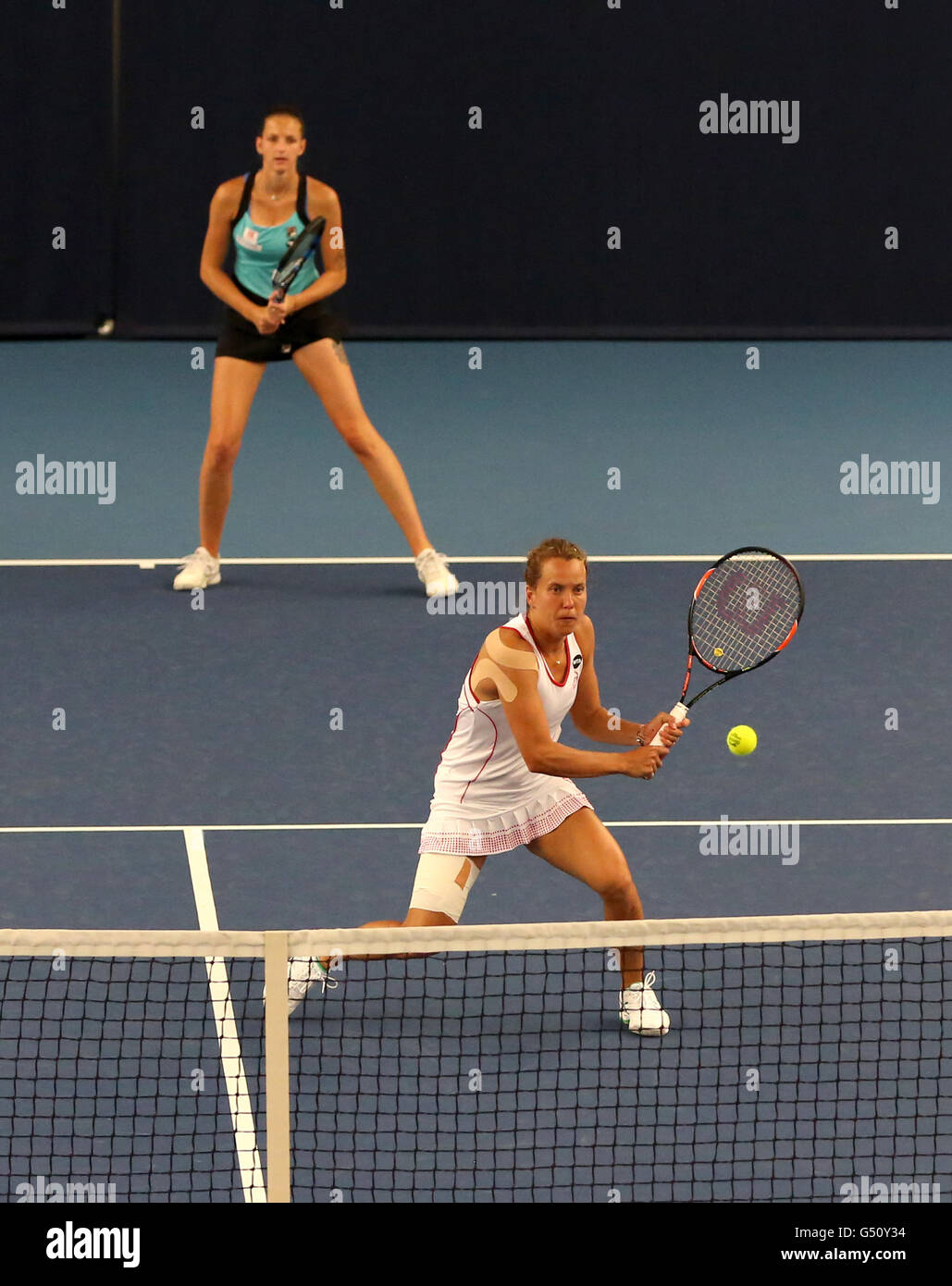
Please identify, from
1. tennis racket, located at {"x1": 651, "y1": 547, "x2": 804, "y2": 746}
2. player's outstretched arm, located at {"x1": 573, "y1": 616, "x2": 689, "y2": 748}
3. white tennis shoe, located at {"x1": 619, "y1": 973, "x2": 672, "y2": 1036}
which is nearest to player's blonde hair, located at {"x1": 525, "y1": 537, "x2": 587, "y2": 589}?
player's outstretched arm, located at {"x1": 573, "y1": 616, "x2": 689, "y2": 748}

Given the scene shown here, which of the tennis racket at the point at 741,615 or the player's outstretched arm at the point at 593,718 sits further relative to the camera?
the tennis racket at the point at 741,615

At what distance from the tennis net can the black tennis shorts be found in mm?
4484

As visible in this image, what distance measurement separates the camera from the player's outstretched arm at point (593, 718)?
6906 millimetres

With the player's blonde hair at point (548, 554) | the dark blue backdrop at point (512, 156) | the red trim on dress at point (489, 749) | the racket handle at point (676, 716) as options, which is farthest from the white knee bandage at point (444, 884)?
the dark blue backdrop at point (512, 156)

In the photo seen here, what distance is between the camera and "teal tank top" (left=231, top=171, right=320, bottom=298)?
36.3 ft

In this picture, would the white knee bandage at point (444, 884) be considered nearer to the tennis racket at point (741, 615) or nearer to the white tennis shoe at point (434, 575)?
the tennis racket at point (741, 615)

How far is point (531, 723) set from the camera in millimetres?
6715

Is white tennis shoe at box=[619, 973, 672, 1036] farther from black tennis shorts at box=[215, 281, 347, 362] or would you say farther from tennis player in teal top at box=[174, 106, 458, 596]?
black tennis shorts at box=[215, 281, 347, 362]

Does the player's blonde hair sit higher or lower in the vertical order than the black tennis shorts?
lower

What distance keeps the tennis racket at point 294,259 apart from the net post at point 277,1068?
19.3ft

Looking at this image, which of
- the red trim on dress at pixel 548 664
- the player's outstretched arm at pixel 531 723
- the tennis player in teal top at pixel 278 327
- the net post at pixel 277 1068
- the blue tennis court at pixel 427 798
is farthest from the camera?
the tennis player in teal top at pixel 278 327

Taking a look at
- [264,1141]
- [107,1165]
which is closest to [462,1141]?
[264,1141]
